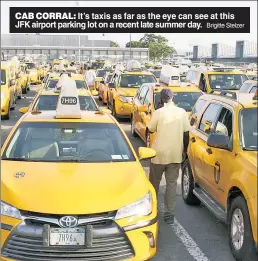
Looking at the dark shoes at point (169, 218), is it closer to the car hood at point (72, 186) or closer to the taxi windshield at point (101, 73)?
the car hood at point (72, 186)

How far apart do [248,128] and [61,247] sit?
236 centimetres

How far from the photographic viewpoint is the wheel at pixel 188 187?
694cm

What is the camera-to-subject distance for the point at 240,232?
488 cm

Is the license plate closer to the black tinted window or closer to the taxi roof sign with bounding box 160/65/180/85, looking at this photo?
the black tinted window

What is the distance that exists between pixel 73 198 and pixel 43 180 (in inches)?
20.1

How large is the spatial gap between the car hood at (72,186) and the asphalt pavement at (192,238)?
0.92 m

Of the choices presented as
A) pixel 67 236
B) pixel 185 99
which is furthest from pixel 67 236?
pixel 185 99

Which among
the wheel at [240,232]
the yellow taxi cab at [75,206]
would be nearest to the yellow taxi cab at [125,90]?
the yellow taxi cab at [75,206]

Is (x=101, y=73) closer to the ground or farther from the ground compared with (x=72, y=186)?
farther from the ground

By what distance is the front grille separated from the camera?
4.18 metres

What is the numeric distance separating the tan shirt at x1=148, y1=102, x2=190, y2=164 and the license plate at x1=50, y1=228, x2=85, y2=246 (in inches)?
84.9

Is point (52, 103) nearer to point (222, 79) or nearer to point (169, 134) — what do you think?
point (169, 134)

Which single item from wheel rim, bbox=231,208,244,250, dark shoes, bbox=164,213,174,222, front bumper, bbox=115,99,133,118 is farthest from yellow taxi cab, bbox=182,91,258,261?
front bumper, bbox=115,99,133,118

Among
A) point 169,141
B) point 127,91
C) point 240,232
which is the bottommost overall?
point 240,232
